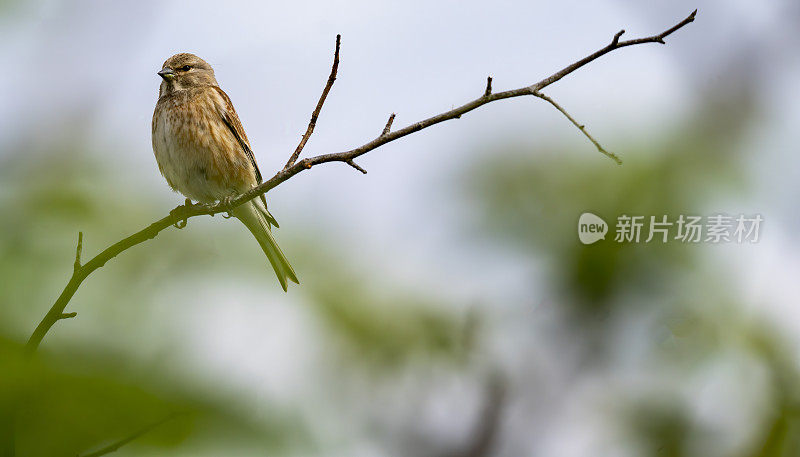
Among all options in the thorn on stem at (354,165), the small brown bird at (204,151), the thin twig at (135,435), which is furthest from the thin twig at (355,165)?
the small brown bird at (204,151)

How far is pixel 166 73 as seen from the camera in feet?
21.8

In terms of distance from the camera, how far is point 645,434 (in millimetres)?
4828

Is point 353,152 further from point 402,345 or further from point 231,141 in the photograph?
point 231,141

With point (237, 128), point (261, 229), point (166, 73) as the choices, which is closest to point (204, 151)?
point (237, 128)

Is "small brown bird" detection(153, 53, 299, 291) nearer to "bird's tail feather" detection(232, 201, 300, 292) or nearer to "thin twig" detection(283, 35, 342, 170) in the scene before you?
"bird's tail feather" detection(232, 201, 300, 292)

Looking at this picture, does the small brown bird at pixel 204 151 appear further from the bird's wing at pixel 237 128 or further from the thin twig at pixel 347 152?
the thin twig at pixel 347 152

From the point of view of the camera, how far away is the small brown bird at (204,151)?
6.25 meters

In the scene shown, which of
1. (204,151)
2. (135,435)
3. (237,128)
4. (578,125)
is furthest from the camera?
(237,128)

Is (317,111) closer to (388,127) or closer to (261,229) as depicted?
(388,127)

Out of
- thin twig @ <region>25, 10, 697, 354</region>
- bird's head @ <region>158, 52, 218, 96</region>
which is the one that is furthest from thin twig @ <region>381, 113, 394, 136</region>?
bird's head @ <region>158, 52, 218, 96</region>

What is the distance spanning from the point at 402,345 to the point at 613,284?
1.15 metres

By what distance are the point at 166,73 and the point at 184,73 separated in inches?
5.9

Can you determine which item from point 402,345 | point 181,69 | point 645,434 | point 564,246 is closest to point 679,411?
point 645,434

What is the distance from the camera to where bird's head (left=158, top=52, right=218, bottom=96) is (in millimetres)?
6656
